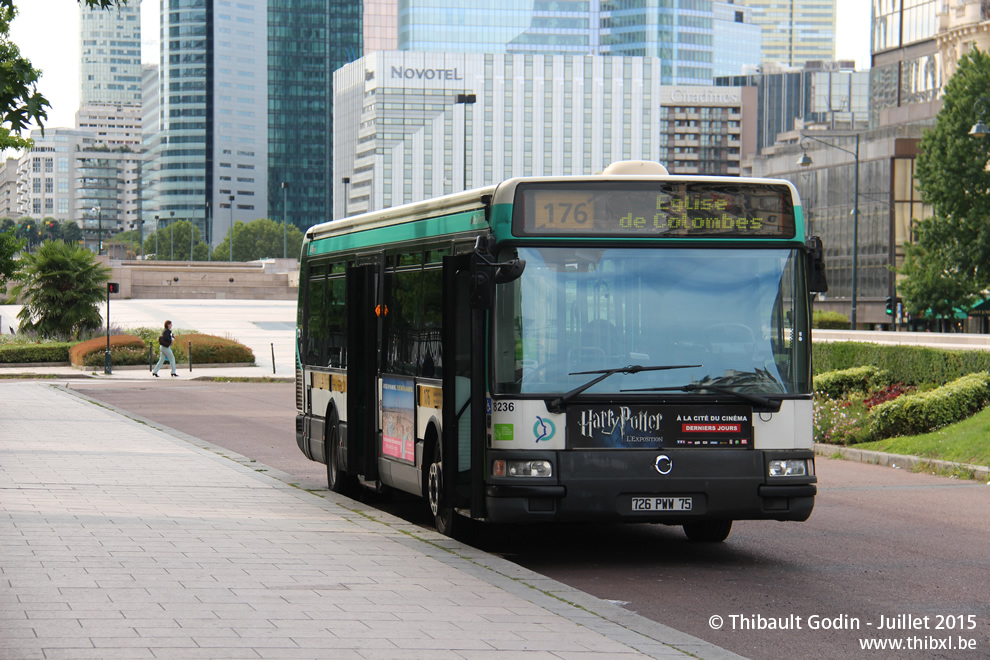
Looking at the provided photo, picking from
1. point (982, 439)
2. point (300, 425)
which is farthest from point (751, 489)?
point (982, 439)

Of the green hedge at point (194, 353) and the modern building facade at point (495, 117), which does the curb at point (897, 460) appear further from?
the modern building facade at point (495, 117)

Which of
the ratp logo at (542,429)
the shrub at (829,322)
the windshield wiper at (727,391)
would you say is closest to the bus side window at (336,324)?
the ratp logo at (542,429)

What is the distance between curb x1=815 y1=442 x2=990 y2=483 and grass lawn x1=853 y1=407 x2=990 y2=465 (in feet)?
0.68

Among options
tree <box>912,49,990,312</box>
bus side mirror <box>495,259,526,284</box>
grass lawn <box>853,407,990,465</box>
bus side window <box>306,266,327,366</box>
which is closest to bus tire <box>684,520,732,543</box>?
bus side mirror <box>495,259,526,284</box>

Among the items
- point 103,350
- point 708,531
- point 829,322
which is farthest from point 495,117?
point 708,531

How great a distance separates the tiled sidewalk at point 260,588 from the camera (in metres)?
6.32

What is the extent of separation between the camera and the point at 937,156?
57.0 metres

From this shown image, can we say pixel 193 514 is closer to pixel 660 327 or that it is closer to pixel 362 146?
pixel 660 327

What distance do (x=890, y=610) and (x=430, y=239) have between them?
5.00 meters

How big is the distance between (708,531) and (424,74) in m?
185

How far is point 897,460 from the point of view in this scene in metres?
18.8

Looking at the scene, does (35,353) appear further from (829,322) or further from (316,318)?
(829,322)

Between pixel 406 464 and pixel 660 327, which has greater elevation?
pixel 660 327

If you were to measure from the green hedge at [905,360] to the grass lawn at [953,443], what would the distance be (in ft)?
10.8
